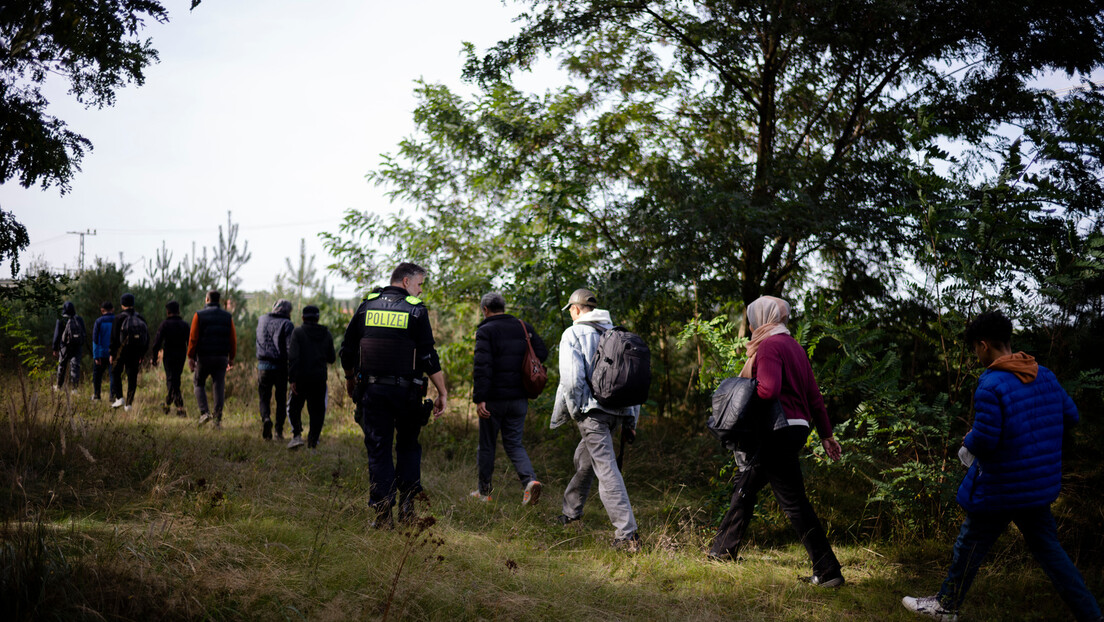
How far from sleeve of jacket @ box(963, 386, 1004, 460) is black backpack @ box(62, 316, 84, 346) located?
11690 millimetres

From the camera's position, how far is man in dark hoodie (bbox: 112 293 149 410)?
10.0 metres

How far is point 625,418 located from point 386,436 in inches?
70.7

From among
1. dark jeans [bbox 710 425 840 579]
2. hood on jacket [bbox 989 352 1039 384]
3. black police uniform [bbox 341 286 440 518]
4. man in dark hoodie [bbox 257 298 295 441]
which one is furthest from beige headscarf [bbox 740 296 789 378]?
man in dark hoodie [bbox 257 298 295 441]

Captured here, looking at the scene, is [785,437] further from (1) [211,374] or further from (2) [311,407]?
(1) [211,374]

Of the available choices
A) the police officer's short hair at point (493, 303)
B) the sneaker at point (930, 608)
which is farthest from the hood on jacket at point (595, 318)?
the sneaker at point (930, 608)

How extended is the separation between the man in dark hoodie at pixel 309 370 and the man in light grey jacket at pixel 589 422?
3.75 metres

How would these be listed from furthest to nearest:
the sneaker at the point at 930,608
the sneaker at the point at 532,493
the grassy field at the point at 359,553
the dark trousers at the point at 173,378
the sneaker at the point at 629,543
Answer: the dark trousers at the point at 173,378, the sneaker at the point at 532,493, the sneaker at the point at 629,543, the sneaker at the point at 930,608, the grassy field at the point at 359,553

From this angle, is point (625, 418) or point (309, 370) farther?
point (309, 370)

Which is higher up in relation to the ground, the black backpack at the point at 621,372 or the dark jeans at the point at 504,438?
the black backpack at the point at 621,372

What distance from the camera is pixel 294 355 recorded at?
8266 millimetres

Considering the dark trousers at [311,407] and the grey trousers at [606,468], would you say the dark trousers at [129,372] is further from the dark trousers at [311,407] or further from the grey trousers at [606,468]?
the grey trousers at [606,468]

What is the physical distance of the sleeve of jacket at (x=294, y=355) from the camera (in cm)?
825

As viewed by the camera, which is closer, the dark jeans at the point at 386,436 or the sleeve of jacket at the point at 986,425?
the sleeve of jacket at the point at 986,425

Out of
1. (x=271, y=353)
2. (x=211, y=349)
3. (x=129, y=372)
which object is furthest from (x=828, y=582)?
(x=129, y=372)
